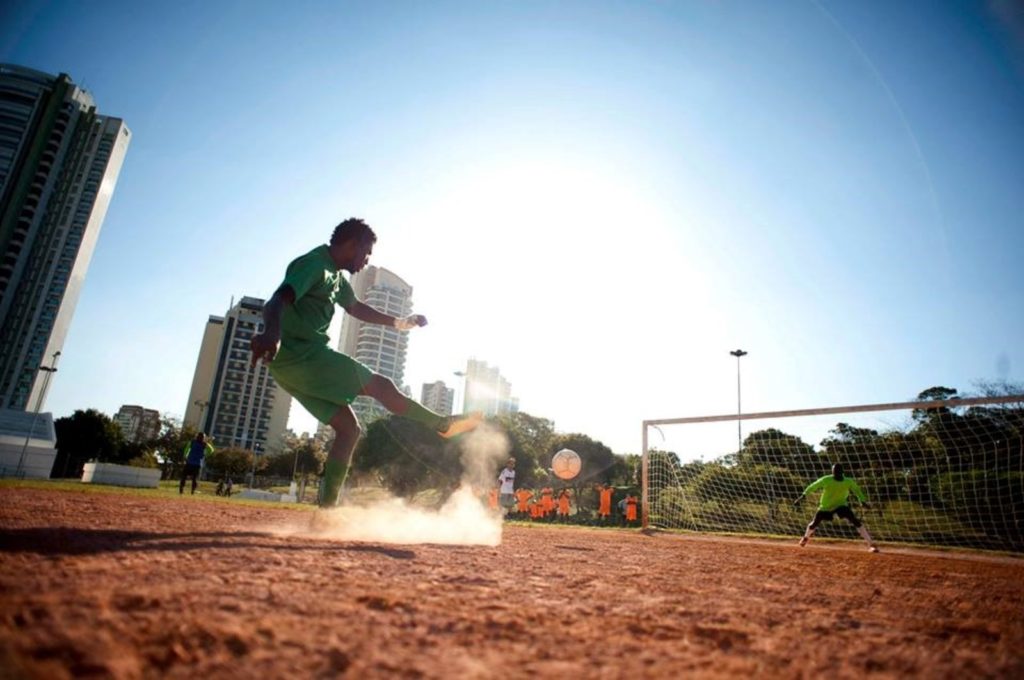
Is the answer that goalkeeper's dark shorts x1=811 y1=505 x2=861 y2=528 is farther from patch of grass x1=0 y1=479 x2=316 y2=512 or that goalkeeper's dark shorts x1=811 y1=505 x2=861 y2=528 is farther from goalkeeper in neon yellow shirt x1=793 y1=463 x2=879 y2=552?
patch of grass x1=0 y1=479 x2=316 y2=512

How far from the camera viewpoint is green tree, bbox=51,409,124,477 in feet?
153

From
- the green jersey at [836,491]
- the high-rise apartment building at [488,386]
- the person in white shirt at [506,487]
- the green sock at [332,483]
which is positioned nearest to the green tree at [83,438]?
the high-rise apartment building at [488,386]

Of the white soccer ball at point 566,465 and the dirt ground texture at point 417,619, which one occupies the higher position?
the white soccer ball at point 566,465

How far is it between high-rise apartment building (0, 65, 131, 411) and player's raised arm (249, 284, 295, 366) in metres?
62.2

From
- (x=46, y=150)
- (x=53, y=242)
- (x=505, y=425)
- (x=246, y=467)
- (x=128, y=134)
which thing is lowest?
(x=246, y=467)

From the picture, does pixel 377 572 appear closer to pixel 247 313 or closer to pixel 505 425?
pixel 505 425

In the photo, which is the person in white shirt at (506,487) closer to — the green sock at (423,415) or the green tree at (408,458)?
the green sock at (423,415)

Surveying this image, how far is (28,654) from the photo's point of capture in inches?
32.2

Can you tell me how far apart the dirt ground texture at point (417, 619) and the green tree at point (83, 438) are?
6072cm

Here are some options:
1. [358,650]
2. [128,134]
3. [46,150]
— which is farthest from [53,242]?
[358,650]

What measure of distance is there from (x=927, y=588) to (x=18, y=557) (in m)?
4.34

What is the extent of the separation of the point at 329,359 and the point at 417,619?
8.48 ft

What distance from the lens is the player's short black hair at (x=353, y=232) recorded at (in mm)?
3844

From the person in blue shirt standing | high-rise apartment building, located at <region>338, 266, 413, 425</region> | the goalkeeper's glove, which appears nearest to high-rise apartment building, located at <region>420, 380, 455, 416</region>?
high-rise apartment building, located at <region>338, 266, 413, 425</region>
